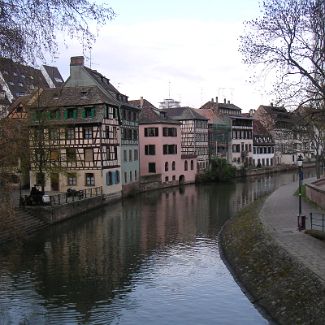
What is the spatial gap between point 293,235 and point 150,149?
4590cm

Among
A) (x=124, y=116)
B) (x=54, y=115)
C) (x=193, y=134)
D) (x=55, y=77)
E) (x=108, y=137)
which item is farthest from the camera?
(x=55, y=77)

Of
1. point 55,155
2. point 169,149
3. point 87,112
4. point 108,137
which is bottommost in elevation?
point 55,155

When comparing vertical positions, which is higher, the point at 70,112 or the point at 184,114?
the point at 184,114

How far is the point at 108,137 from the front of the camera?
173 ft

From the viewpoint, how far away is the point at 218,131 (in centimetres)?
8975

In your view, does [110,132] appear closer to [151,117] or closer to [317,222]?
[151,117]

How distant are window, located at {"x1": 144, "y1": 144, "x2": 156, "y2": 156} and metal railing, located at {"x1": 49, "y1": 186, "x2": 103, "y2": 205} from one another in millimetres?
20094

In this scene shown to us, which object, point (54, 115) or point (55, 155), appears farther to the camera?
point (55, 155)

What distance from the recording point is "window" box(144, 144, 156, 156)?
69312 mm

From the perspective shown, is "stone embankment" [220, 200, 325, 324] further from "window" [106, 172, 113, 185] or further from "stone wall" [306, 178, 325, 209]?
"window" [106, 172, 113, 185]

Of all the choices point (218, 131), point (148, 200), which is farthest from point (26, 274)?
point (218, 131)

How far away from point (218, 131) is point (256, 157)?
17.4m

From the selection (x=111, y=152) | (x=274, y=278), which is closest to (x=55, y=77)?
(x=111, y=152)

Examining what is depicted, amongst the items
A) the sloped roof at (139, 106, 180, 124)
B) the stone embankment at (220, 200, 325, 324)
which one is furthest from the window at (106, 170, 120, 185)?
the stone embankment at (220, 200, 325, 324)
